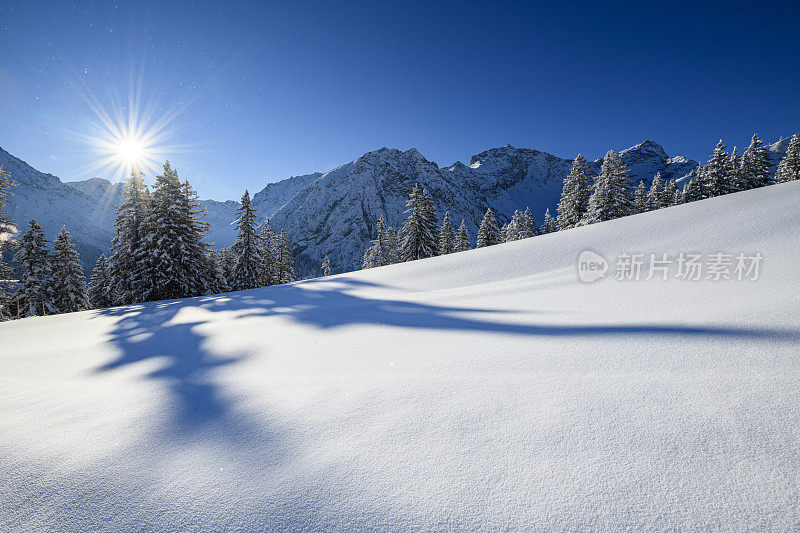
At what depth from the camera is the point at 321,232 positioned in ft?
561

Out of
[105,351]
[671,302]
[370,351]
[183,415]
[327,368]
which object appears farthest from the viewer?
[105,351]

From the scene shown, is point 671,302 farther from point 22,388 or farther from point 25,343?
point 25,343

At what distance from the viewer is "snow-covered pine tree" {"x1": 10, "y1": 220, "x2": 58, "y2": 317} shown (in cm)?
2002

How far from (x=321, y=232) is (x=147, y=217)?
520 feet

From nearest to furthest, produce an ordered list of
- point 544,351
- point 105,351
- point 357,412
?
point 357,412, point 544,351, point 105,351

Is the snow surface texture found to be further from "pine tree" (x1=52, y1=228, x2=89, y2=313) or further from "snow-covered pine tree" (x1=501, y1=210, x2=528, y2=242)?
"snow-covered pine tree" (x1=501, y1=210, x2=528, y2=242)

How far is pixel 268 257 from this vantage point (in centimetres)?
2784

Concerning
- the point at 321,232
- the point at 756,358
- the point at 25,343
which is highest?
the point at 321,232

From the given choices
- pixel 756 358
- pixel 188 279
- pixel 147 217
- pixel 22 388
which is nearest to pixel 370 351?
pixel 756 358

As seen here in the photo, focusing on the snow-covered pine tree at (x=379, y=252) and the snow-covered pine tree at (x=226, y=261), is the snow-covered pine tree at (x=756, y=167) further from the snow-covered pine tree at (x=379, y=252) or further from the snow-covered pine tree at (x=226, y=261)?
the snow-covered pine tree at (x=226, y=261)

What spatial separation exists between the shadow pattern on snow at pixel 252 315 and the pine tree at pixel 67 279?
892 inches

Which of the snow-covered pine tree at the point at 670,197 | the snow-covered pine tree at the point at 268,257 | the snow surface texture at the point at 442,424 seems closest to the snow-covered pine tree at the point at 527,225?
the snow-covered pine tree at the point at 670,197

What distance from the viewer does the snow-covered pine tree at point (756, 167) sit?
2552cm

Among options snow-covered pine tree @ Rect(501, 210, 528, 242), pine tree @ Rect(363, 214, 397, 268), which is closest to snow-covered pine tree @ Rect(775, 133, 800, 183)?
snow-covered pine tree @ Rect(501, 210, 528, 242)
